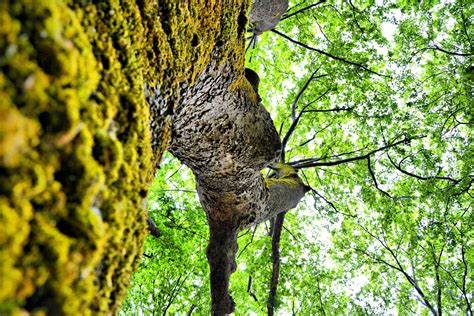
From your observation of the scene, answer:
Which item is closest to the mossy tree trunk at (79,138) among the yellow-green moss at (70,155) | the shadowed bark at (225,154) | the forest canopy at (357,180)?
the yellow-green moss at (70,155)

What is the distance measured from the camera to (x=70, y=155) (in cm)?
64

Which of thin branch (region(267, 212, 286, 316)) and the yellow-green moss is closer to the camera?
the yellow-green moss

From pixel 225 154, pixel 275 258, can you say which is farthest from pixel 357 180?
pixel 225 154

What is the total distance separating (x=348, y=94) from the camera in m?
8.17

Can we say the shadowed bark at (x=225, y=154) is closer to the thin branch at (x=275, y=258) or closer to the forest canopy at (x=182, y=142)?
the forest canopy at (x=182, y=142)

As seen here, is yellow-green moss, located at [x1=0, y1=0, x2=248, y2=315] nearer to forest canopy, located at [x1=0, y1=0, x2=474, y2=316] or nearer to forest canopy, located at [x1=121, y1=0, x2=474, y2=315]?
forest canopy, located at [x1=0, y1=0, x2=474, y2=316]

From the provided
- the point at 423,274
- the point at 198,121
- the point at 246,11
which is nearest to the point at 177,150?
the point at 198,121

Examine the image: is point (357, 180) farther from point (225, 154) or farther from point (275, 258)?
point (225, 154)

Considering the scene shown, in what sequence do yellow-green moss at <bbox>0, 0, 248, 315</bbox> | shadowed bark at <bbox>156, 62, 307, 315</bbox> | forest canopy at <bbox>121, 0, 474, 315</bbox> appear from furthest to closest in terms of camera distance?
forest canopy at <bbox>121, 0, 474, 315</bbox>
shadowed bark at <bbox>156, 62, 307, 315</bbox>
yellow-green moss at <bbox>0, 0, 248, 315</bbox>

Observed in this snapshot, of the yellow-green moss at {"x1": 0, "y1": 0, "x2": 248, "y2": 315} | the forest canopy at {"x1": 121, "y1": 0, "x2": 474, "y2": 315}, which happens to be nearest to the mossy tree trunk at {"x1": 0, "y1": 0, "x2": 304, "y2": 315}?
the yellow-green moss at {"x1": 0, "y1": 0, "x2": 248, "y2": 315}

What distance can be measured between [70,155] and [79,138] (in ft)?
0.14

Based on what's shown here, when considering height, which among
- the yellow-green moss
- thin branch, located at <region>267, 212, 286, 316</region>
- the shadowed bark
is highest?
thin branch, located at <region>267, 212, 286, 316</region>

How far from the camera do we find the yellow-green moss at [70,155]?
514 mm

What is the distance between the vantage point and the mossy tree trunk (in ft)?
1.69
